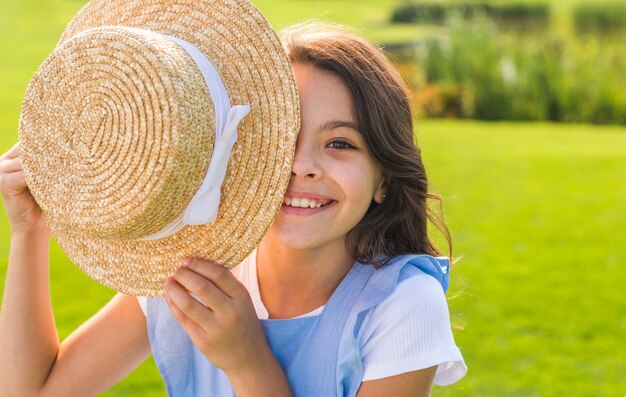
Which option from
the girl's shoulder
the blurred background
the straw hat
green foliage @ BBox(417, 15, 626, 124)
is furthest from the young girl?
green foliage @ BBox(417, 15, 626, 124)

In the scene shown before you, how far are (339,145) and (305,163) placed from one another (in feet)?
0.49

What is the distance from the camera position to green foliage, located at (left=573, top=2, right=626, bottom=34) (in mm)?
15312

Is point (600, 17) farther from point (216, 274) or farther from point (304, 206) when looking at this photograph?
point (216, 274)

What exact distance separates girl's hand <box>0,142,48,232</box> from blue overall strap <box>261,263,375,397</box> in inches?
25.9

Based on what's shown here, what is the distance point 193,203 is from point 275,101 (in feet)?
0.97

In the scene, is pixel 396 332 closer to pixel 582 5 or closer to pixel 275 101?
pixel 275 101

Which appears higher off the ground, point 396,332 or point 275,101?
point 275,101

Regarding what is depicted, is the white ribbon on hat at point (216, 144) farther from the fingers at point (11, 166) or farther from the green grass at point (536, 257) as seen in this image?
the green grass at point (536, 257)

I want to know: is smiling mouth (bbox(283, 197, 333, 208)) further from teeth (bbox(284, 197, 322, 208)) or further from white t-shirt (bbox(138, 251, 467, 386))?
white t-shirt (bbox(138, 251, 467, 386))

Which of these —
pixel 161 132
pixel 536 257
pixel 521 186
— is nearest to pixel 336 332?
pixel 161 132

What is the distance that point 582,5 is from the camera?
17.4 metres

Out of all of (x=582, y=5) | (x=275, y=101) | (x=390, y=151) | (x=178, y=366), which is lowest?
(x=582, y=5)

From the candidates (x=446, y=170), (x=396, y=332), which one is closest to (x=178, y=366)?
(x=396, y=332)

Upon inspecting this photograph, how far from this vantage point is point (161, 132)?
2043mm
